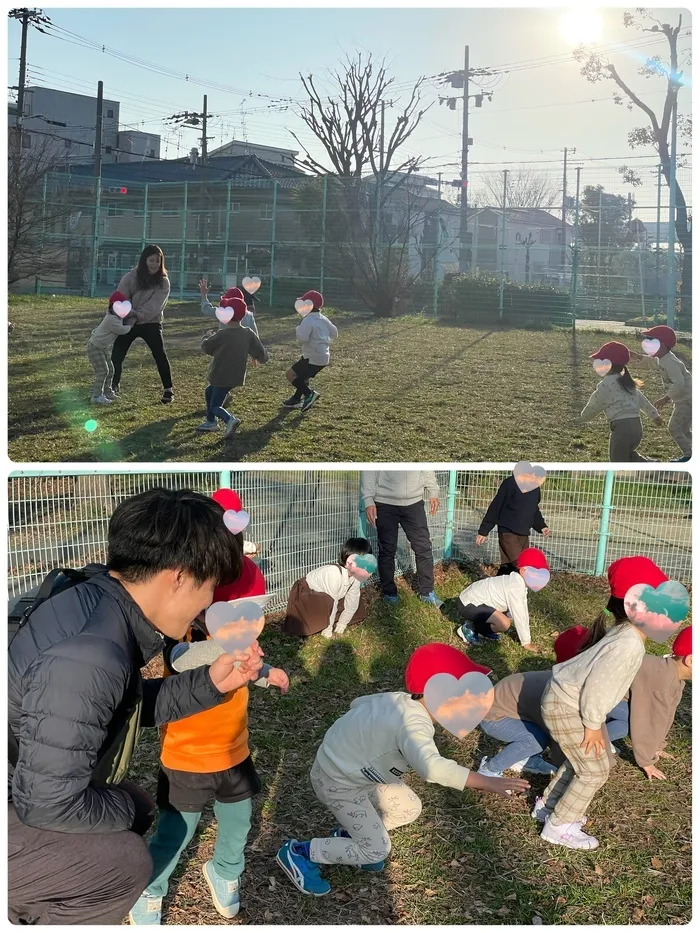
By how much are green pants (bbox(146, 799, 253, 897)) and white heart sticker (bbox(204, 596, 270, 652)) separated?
0.60m

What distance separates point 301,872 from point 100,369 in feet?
18.3

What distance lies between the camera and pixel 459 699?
7.48ft

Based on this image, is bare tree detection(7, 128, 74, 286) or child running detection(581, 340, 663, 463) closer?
child running detection(581, 340, 663, 463)

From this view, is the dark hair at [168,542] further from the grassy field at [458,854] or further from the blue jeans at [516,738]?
the blue jeans at [516,738]

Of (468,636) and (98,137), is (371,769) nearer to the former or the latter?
(468,636)

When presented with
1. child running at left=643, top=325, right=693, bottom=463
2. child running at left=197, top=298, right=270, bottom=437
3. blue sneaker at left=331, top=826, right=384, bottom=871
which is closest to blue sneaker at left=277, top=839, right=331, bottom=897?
blue sneaker at left=331, top=826, right=384, bottom=871

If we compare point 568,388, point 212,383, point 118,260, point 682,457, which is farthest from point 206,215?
point 682,457

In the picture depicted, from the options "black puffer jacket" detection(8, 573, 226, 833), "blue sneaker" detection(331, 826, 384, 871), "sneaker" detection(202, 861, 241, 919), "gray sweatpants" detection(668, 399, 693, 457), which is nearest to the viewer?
"black puffer jacket" detection(8, 573, 226, 833)

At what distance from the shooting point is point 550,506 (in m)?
6.86

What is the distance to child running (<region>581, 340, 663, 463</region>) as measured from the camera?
194 inches

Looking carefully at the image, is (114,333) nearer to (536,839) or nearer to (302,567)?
(302,567)

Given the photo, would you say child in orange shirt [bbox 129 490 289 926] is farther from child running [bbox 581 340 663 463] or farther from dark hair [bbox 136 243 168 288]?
dark hair [bbox 136 243 168 288]

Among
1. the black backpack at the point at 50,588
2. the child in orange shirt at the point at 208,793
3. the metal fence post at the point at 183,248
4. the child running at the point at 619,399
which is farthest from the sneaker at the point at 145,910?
the metal fence post at the point at 183,248

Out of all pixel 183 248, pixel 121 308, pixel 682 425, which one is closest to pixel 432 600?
pixel 682 425
